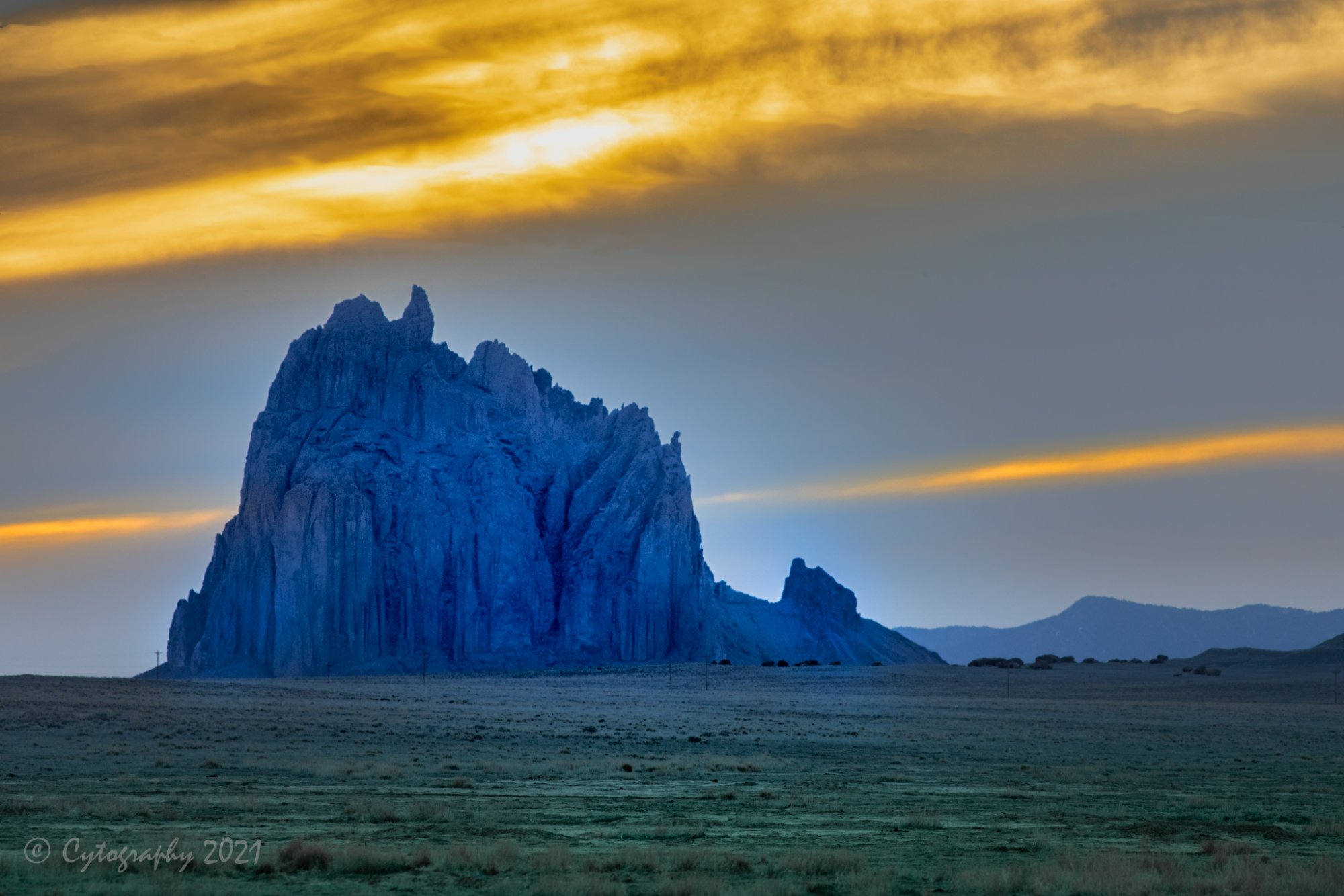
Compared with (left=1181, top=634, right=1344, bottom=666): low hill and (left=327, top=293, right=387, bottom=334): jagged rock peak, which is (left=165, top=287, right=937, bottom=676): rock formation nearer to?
(left=327, top=293, right=387, bottom=334): jagged rock peak

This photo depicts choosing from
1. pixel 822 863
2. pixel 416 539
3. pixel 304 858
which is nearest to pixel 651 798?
pixel 822 863

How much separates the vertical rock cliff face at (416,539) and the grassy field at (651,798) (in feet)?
276

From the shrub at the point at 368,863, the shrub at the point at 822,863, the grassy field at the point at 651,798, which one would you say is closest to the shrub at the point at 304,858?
the grassy field at the point at 651,798

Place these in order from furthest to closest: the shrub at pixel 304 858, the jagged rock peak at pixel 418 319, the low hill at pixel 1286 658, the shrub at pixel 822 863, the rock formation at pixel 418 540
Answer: the jagged rock peak at pixel 418 319 < the rock formation at pixel 418 540 < the low hill at pixel 1286 658 < the shrub at pixel 822 863 < the shrub at pixel 304 858

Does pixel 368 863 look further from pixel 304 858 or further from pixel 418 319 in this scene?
pixel 418 319

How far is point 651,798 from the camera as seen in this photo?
34.6 m

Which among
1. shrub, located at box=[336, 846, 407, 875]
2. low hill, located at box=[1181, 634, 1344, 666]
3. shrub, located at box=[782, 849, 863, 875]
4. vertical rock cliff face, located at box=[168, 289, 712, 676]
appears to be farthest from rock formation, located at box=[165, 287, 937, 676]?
shrub, located at box=[782, 849, 863, 875]

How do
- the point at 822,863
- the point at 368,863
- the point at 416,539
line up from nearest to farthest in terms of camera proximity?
the point at 368,863
the point at 822,863
the point at 416,539

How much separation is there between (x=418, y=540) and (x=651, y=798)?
450 feet

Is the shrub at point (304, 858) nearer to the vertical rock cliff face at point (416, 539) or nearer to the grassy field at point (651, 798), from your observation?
the grassy field at point (651, 798)

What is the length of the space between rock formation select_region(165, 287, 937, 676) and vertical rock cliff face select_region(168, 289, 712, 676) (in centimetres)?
22

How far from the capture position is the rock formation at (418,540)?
16362 cm

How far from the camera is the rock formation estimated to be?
16362cm

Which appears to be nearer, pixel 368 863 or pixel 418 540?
pixel 368 863
